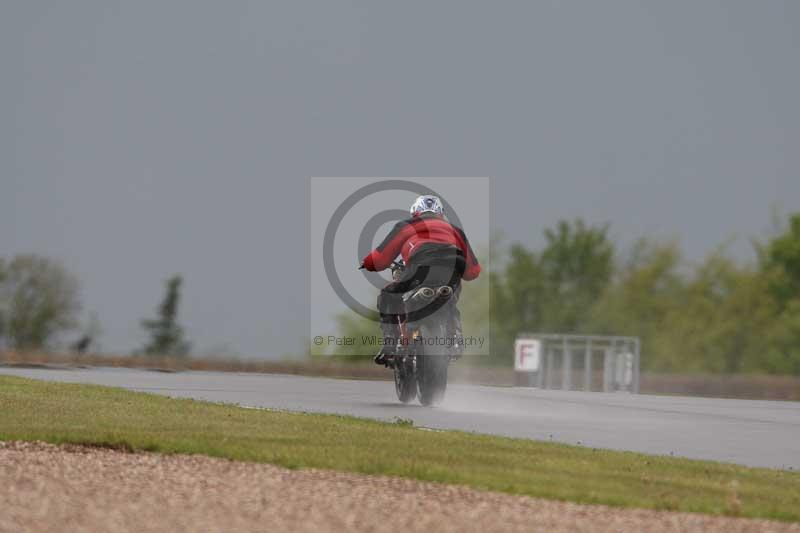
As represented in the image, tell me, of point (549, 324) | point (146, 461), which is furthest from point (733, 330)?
point (146, 461)

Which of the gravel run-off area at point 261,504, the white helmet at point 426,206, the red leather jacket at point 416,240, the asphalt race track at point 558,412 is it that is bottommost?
the gravel run-off area at point 261,504

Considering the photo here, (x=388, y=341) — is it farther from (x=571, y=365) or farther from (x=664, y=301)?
(x=664, y=301)

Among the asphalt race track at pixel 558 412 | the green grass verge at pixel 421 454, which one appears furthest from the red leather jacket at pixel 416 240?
the green grass verge at pixel 421 454

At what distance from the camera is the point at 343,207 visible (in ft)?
80.3

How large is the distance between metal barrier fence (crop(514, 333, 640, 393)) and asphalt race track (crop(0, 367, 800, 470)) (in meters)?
5.84

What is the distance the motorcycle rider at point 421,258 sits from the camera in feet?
52.9

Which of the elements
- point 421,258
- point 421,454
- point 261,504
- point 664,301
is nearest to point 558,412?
point 421,258

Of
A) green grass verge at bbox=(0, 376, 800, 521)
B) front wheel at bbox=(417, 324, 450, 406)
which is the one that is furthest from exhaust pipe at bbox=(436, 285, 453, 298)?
green grass verge at bbox=(0, 376, 800, 521)

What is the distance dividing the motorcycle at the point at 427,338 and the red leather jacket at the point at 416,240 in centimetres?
18

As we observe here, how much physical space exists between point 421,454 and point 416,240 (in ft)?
18.4

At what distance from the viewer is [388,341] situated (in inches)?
653

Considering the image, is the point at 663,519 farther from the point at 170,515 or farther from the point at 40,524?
the point at 40,524

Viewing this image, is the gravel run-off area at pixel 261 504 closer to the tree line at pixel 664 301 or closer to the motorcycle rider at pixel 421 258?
the motorcycle rider at pixel 421 258

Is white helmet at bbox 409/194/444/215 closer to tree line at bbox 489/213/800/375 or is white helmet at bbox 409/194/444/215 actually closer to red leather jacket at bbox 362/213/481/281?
red leather jacket at bbox 362/213/481/281
